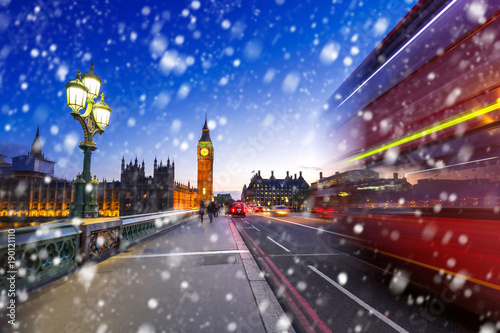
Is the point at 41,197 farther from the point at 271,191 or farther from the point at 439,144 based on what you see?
the point at 439,144

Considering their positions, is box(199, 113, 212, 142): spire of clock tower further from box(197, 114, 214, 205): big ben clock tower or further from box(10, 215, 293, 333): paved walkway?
box(10, 215, 293, 333): paved walkway

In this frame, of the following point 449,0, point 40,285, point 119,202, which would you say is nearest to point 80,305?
point 40,285

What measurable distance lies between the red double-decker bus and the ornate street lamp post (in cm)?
830

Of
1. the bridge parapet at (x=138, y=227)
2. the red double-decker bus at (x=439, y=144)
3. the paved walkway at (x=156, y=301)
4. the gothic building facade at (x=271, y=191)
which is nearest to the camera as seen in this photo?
the paved walkway at (x=156, y=301)

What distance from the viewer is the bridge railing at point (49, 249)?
13.6 ft

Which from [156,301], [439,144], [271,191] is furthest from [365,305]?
[271,191]

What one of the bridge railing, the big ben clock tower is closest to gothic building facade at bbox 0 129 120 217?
the big ben clock tower

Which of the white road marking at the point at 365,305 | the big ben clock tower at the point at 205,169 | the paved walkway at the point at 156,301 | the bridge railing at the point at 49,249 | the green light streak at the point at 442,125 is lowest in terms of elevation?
the white road marking at the point at 365,305

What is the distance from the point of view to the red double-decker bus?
4406mm

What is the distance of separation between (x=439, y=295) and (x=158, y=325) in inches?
195

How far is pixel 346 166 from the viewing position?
953cm

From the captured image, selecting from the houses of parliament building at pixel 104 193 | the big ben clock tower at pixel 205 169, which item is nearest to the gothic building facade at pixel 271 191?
the big ben clock tower at pixel 205 169

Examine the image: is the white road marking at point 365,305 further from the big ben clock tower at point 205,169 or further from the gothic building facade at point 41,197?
the big ben clock tower at point 205,169

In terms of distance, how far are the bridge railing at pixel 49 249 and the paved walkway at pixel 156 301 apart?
31 cm
